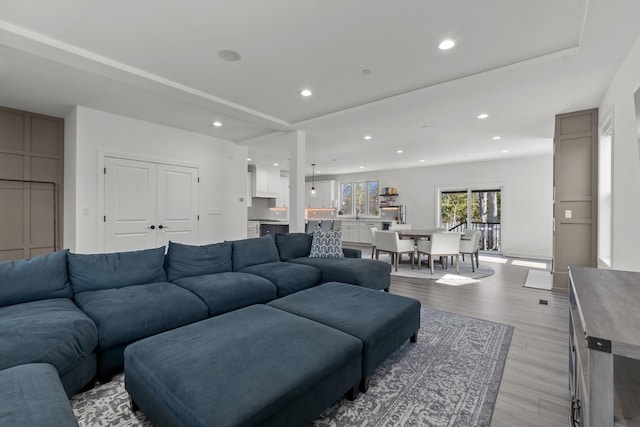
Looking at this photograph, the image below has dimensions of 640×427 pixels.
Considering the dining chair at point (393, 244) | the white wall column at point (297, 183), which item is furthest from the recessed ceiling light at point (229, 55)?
the dining chair at point (393, 244)

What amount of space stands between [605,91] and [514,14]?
2.41 metres

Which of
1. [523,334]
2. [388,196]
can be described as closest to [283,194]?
[388,196]

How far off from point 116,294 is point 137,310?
376 mm

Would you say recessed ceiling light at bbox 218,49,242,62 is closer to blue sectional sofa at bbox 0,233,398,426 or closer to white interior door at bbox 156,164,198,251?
blue sectional sofa at bbox 0,233,398,426

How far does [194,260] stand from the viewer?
317cm

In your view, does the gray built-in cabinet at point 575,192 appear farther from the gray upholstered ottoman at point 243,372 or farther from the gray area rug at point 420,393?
the gray upholstered ottoman at point 243,372

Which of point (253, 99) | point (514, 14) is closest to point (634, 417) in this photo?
point (514, 14)

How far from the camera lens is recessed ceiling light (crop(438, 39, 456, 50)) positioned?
2.56 m

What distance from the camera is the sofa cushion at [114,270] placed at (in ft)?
8.14

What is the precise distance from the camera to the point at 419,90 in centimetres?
356

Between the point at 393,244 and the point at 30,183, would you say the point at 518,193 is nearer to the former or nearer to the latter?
the point at 393,244

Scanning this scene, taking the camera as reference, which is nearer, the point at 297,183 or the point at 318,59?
the point at 318,59

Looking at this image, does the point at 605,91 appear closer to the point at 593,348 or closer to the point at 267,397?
the point at 593,348

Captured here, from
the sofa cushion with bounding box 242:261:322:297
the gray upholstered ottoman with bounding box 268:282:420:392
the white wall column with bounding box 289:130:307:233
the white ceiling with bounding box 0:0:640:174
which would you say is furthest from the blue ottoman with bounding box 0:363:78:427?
the white wall column with bounding box 289:130:307:233
